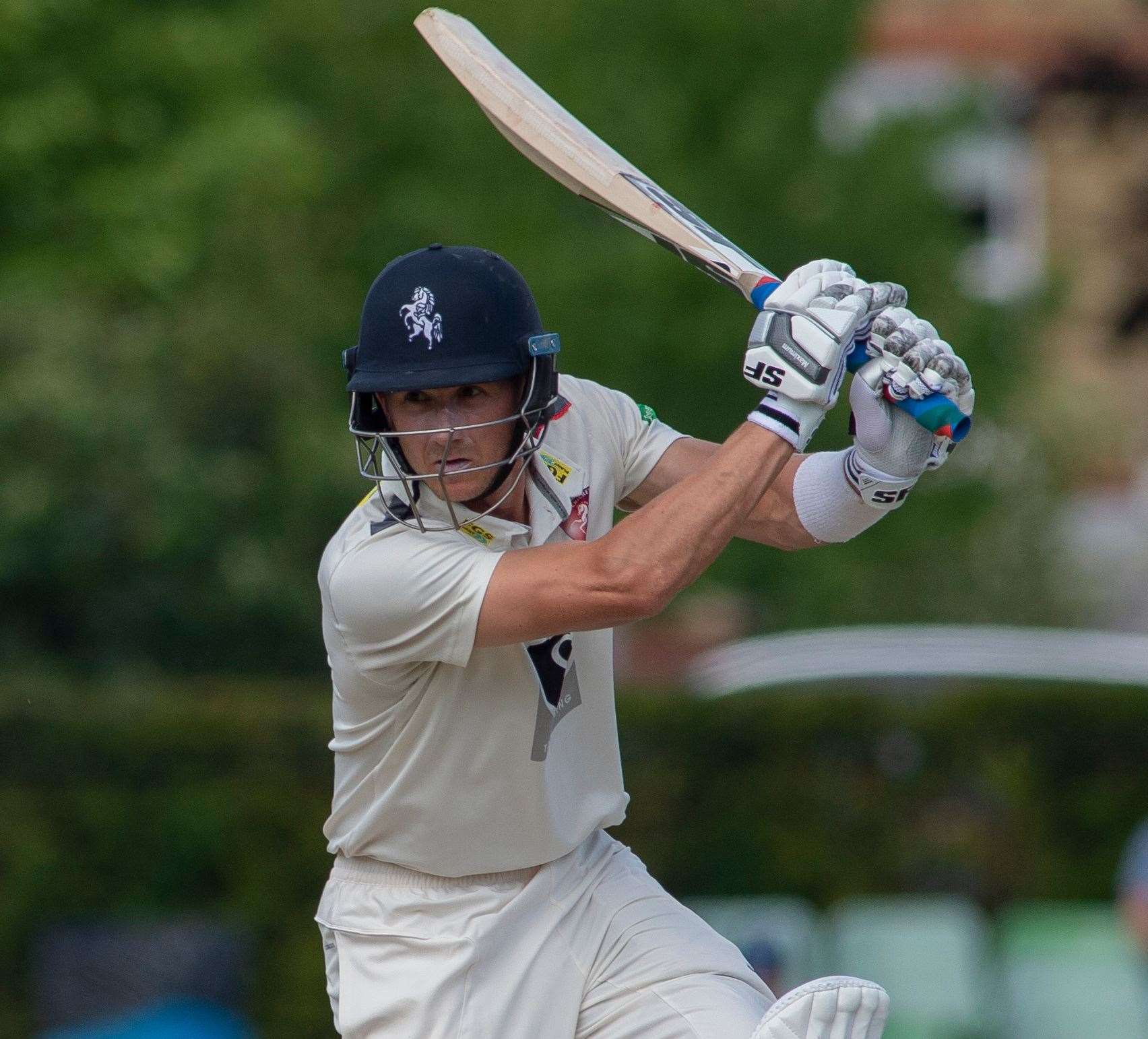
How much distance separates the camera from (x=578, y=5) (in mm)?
8219

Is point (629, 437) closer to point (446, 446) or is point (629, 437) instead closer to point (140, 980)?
point (446, 446)

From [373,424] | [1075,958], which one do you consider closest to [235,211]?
[1075,958]

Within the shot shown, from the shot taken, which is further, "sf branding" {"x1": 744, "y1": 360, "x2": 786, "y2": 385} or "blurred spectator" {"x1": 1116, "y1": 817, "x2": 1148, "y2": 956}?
"blurred spectator" {"x1": 1116, "y1": 817, "x2": 1148, "y2": 956}

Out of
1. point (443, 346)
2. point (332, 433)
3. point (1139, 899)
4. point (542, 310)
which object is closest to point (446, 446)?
point (443, 346)

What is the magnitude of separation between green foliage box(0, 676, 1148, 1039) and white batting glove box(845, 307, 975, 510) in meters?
3.66

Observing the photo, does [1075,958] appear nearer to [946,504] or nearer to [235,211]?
[946,504]

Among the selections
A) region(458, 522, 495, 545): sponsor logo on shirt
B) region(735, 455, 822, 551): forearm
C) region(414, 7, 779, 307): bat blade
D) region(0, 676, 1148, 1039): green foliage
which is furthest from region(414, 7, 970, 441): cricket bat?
region(0, 676, 1148, 1039): green foliage

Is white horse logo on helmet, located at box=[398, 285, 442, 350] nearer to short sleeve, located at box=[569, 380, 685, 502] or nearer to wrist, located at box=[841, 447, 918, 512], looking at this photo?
short sleeve, located at box=[569, 380, 685, 502]

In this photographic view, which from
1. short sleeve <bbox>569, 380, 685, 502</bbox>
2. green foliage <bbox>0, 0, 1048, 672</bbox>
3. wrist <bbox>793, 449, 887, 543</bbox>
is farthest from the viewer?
green foliage <bbox>0, 0, 1048, 672</bbox>

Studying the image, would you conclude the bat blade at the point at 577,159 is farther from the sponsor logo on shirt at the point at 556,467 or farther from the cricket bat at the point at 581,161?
the sponsor logo on shirt at the point at 556,467

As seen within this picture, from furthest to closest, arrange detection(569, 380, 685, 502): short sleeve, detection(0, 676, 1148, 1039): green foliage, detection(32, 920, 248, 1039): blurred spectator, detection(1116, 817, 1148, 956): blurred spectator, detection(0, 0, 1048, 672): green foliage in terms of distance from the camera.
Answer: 1. detection(0, 0, 1048, 672): green foliage
2. detection(0, 676, 1148, 1039): green foliage
3. detection(32, 920, 248, 1039): blurred spectator
4. detection(1116, 817, 1148, 956): blurred spectator
5. detection(569, 380, 685, 502): short sleeve

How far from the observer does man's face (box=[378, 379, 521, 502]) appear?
2.93 metres

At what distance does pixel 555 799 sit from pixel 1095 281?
12.4 meters

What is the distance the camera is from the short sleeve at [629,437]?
10.9 feet
